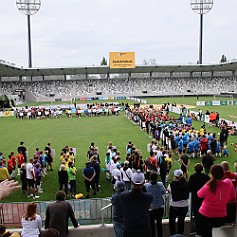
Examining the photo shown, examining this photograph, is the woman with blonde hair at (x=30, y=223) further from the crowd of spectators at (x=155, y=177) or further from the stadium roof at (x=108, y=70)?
the stadium roof at (x=108, y=70)

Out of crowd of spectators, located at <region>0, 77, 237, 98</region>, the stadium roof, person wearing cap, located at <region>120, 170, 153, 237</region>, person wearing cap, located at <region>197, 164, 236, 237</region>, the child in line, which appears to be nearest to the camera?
person wearing cap, located at <region>120, 170, 153, 237</region>

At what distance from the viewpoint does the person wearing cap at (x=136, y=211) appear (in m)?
4.30

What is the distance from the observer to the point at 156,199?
224 inches

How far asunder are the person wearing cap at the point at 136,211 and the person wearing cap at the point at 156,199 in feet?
4.20

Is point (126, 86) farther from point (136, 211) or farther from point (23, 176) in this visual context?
point (136, 211)

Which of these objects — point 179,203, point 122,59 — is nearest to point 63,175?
point 179,203

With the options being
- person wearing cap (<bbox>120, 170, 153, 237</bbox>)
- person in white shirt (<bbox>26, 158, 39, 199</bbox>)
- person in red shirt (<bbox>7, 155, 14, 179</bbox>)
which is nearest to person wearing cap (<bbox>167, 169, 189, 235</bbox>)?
person wearing cap (<bbox>120, 170, 153, 237</bbox>)

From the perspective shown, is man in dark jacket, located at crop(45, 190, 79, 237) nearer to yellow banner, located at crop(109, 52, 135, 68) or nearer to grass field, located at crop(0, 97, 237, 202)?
grass field, located at crop(0, 97, 237, 202)

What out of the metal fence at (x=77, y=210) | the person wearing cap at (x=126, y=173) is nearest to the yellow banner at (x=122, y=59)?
the person wearing cap at (x=126, y=173)

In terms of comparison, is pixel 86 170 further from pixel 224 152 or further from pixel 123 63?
pixel 123 63

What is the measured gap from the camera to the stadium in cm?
696

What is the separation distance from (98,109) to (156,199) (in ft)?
103

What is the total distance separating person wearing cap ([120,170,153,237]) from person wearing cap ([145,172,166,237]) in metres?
1.28

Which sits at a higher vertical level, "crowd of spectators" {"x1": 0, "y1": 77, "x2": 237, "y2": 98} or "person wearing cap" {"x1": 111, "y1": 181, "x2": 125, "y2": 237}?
"crowd of spectators" {"x1": 0, "y1": 77, "x2": 237, "y2": 98}
